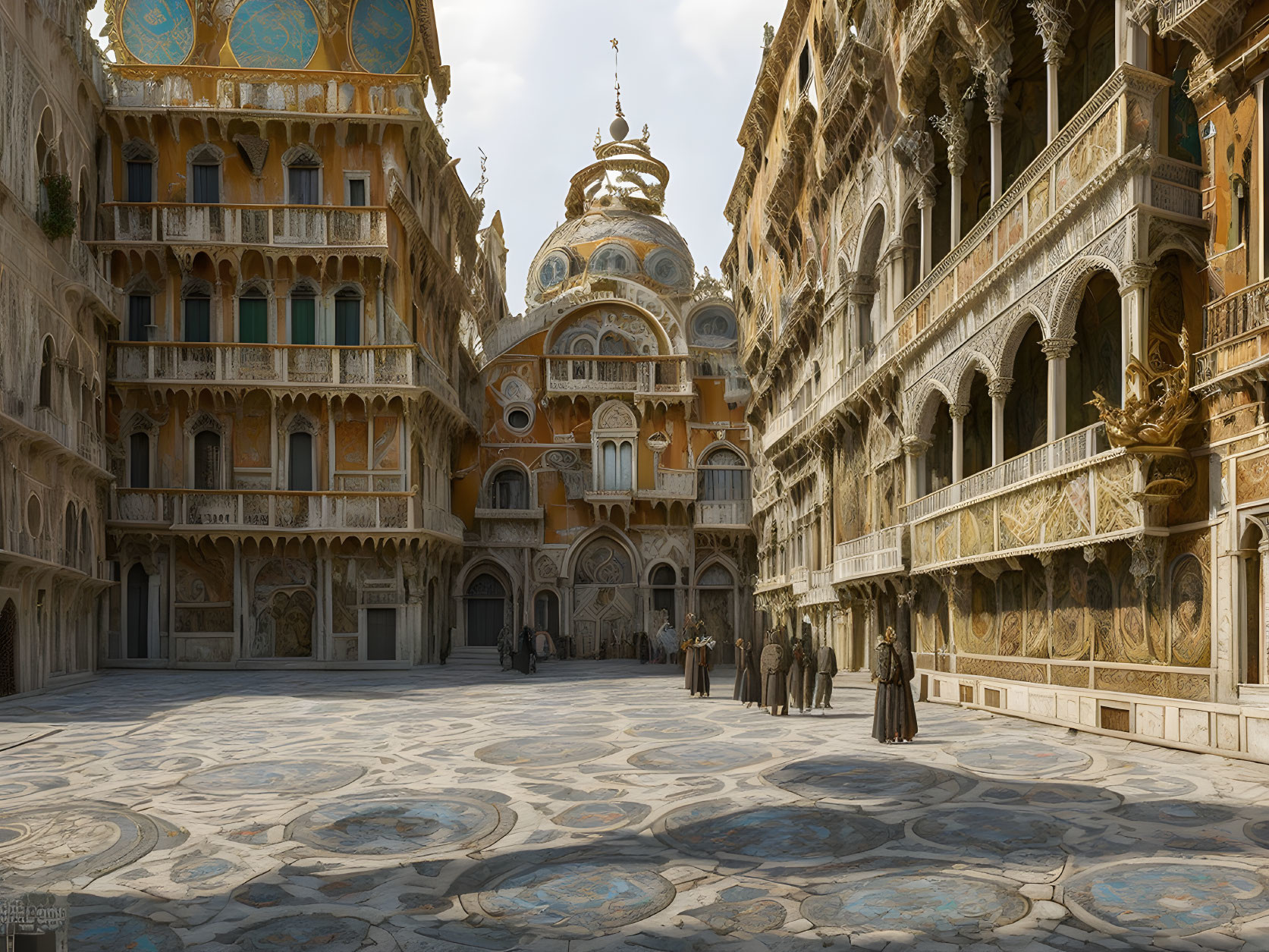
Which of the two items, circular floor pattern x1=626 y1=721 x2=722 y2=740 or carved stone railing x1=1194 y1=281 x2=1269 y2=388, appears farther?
circular floor pattern x1=626 y1=721 x2=722 y2=740

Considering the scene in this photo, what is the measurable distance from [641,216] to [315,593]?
24488 mm

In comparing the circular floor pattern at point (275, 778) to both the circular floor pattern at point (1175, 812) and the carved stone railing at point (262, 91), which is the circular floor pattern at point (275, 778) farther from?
the carved stone railing at point (262, 91)

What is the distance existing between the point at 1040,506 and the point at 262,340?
22232 millimetres

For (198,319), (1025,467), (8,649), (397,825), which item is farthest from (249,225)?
(397,825)

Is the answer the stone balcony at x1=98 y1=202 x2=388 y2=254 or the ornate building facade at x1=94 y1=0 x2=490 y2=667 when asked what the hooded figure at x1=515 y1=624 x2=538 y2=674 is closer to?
the ornate building facade at x1=94 y1=0 x2=490 y2=667

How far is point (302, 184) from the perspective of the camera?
3052 cm

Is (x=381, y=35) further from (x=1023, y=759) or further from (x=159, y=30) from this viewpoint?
(x=1023, y=759)

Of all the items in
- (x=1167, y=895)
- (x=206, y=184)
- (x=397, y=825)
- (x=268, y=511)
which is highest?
(x=206, y=184)

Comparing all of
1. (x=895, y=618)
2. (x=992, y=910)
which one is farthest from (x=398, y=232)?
(x=992, y=910)

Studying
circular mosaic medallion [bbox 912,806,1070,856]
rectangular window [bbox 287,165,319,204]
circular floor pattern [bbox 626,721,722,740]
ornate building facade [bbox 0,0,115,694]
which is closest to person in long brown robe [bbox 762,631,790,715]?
circular floor pattern [bbox 626,721,722,740]

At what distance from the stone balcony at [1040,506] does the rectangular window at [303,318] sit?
714 inches

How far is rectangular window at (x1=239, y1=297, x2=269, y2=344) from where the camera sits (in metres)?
30.0

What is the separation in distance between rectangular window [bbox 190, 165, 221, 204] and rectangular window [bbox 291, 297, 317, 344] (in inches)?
139

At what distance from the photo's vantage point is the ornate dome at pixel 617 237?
45219 mm
